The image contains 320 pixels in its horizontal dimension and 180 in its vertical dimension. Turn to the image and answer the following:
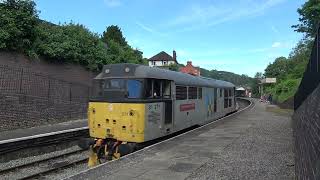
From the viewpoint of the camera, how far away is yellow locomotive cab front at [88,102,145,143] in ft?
45.6

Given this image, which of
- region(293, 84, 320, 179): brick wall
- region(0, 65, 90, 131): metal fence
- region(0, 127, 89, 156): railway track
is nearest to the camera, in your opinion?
region(293, 84, 320, 179): brick wall

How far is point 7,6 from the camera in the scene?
2425 cm

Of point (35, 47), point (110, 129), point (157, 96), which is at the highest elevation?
point (35, 47)

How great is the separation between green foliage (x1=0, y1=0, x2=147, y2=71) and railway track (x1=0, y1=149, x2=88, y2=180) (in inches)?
332

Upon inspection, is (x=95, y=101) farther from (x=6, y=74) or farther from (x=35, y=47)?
(x=35, y=47)

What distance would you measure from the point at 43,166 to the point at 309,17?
159 feet

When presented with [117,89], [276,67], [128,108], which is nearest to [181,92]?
[117,89]

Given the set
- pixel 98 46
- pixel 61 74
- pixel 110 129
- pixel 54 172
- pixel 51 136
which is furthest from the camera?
pixel 98 46

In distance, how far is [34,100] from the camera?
2389cm

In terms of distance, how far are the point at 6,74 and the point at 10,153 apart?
7.79 meters

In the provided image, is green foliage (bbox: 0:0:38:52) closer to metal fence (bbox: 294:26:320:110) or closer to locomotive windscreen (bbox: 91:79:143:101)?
locomotive windscreen (bbox: 91:79:143:101)

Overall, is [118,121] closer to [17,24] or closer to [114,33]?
[17,24]

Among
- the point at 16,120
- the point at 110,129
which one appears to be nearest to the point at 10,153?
the point at 110,129

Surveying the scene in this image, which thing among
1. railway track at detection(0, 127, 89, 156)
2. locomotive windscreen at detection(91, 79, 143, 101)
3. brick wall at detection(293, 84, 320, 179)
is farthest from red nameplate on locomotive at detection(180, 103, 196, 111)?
brick wall at detection(293, 84, 320, 179)
